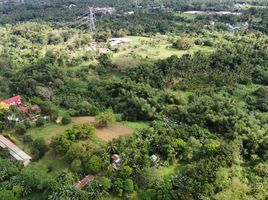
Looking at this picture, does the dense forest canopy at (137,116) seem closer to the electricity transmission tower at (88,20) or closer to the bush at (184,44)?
the bush at (184,44)

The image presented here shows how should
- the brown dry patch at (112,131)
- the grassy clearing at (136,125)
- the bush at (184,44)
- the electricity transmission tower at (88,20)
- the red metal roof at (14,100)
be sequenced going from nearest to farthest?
the brown dry patch at (112,131)
the grassy clearing at (136,125)
the red metal roof at (14,100)
the bush at (184,44)
the electricity transmission tower at (88,20)

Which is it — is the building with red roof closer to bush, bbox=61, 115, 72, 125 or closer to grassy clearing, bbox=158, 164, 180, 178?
bush, bbox=61, 115, 72, 125

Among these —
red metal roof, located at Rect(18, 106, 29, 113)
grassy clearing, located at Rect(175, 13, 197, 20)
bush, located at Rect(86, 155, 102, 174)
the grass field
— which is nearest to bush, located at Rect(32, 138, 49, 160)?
bush, located at Rect(86, 155, 102, 174)

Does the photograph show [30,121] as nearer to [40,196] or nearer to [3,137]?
[3,137]

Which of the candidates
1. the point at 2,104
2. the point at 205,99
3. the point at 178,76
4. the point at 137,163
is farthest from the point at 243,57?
the point at 2,104

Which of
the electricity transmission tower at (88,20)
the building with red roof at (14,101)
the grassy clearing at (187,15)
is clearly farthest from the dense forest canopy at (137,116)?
the grassy clearing at (187,15)
